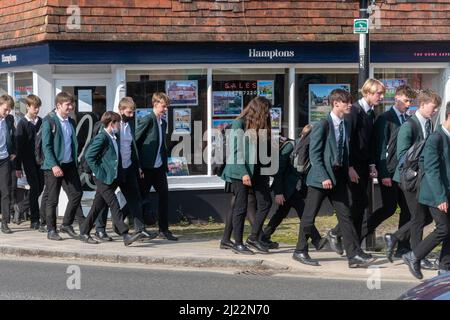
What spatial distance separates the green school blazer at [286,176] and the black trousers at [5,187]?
410 centimetres

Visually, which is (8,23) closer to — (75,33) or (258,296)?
(75,33)

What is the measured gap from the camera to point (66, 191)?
1175cm

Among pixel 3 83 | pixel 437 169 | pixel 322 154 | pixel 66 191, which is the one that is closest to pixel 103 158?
pixel 66 191

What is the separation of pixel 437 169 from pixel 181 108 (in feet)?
20.0

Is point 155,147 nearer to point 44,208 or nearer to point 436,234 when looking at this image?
point 44,208

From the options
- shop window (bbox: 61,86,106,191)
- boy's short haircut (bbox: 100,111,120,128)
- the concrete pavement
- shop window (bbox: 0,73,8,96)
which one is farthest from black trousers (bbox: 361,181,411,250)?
shop window (bbox: 0,73,8,96)

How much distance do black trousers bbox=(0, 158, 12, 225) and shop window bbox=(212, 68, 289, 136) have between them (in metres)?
3.62

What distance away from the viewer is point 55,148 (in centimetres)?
1161

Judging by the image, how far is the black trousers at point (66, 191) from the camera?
11.7 metres

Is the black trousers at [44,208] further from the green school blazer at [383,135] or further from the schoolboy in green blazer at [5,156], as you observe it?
the green school blazer at [383,135]

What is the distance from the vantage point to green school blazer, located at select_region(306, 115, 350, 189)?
9.67 metres

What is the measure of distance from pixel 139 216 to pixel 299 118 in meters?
4.46

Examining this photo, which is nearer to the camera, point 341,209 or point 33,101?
point 341,209

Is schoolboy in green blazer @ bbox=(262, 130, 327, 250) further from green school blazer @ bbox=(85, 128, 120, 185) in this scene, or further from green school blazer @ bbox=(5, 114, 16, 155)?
green school blazer @ bbox=(5, 114, 16, 155)
